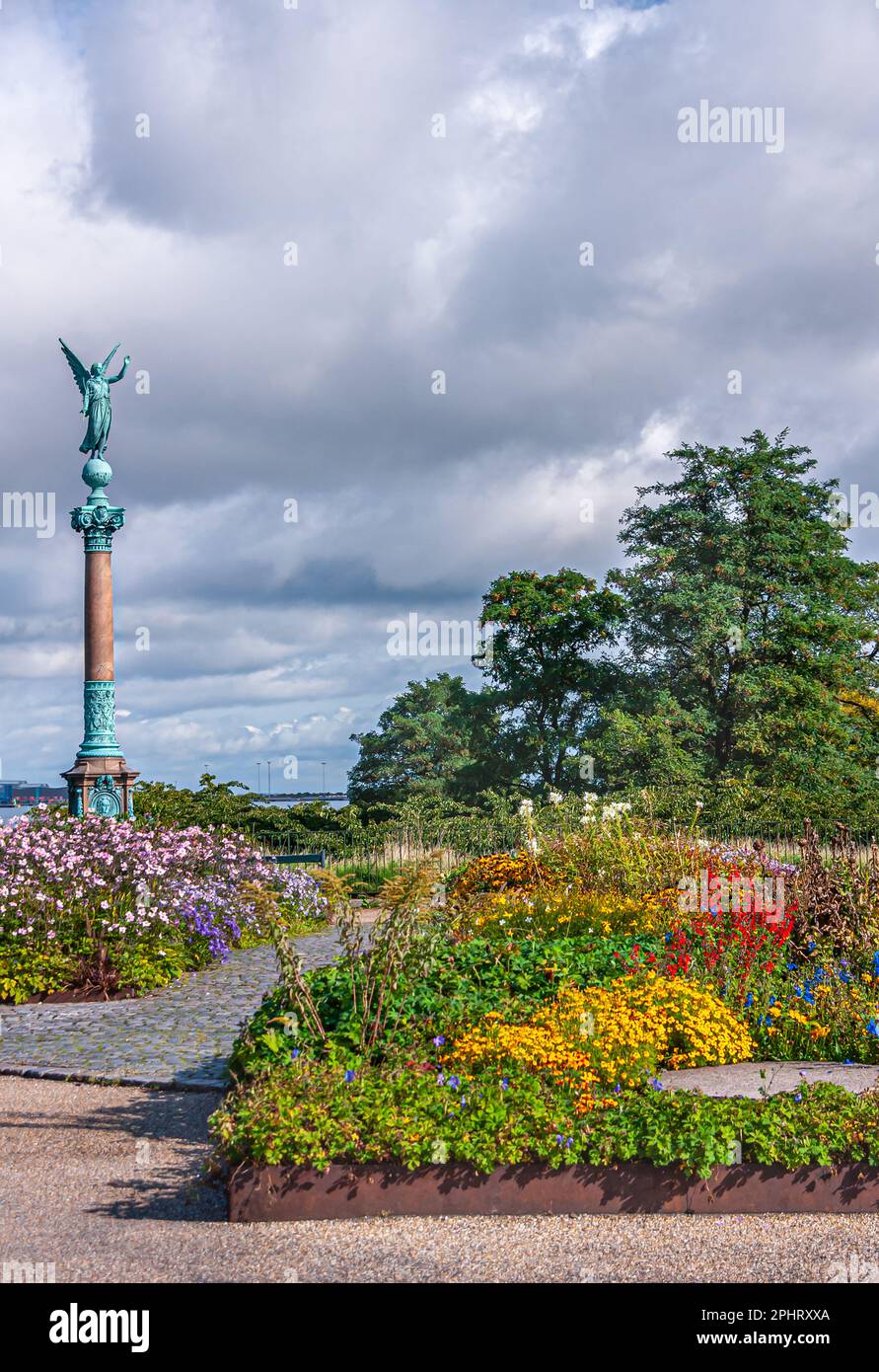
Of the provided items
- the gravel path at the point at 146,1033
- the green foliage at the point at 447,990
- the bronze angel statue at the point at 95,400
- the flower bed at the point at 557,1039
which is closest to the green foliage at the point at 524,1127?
the flower bed at the point at 557,1039

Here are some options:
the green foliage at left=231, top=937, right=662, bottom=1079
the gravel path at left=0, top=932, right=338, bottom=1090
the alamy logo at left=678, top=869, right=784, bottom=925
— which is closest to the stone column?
the gravel path at left=0, top=932, right=338, bottom=1090

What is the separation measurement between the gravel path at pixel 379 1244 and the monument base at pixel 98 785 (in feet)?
49.2

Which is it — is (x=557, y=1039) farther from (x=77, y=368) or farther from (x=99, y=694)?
(x=77, y=368)

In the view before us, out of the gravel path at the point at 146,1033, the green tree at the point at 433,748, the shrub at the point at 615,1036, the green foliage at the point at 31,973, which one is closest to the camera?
the shrub at the point at 615,1036

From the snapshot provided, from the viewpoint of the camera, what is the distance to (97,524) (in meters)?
20.2

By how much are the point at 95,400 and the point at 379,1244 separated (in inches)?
772

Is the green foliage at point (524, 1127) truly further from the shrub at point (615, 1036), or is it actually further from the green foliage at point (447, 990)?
the green foliage at point (447, 990)

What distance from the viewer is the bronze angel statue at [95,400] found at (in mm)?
21109

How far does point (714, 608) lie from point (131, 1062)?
64.8 feet

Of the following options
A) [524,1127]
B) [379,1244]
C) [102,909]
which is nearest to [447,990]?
[524,1127]

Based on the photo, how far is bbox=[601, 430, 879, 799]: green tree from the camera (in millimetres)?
24625
